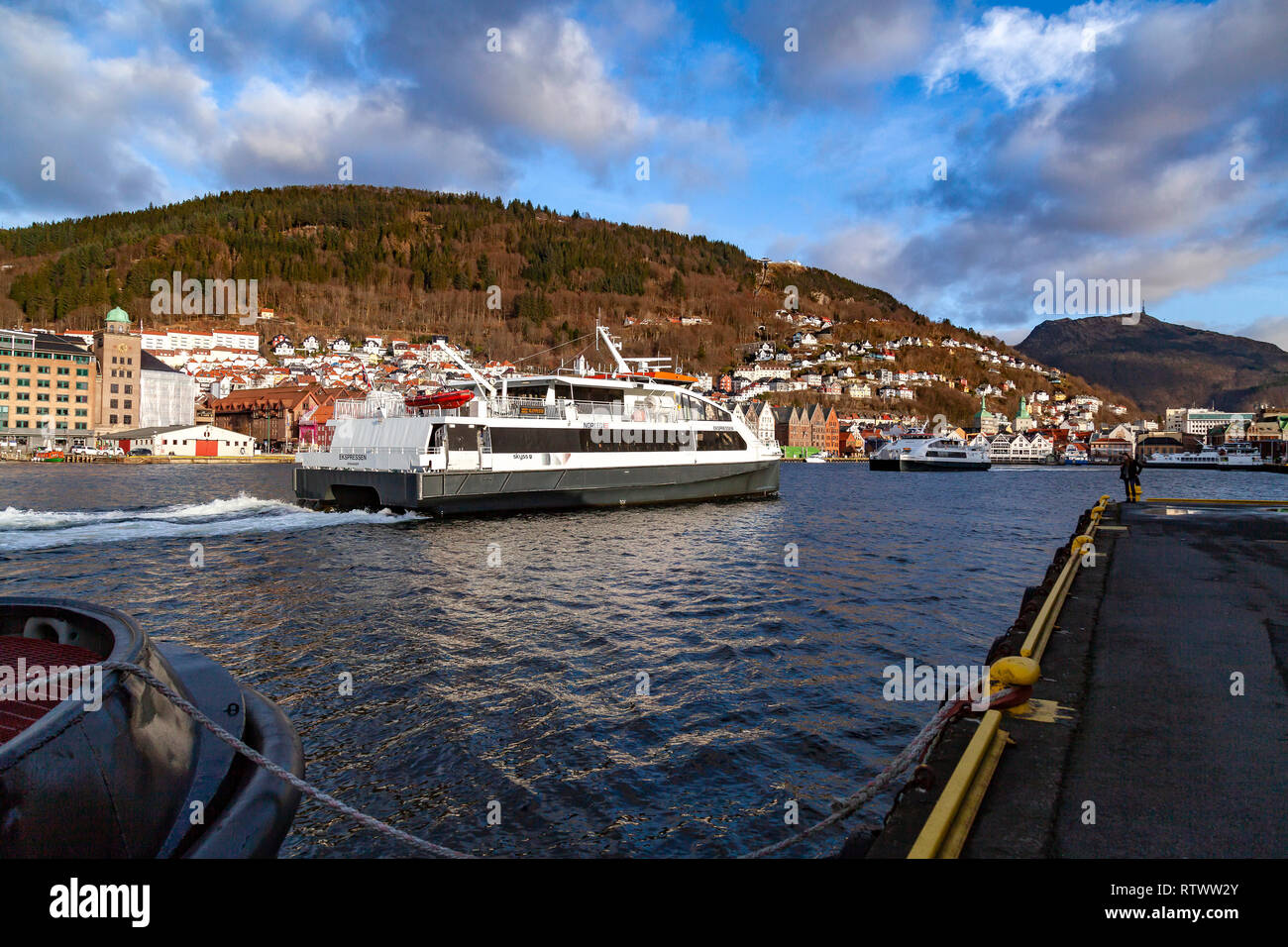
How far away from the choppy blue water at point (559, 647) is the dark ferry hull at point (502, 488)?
1770mm

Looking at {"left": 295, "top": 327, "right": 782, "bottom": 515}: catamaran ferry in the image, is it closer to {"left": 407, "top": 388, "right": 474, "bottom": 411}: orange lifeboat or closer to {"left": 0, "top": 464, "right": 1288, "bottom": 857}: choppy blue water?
{"left": 407, "top": 388, "right": 474, "bottom": 411}: orange lifeboat

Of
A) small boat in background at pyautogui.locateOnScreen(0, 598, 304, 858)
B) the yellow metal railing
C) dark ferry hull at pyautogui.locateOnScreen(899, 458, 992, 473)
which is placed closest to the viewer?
small boat in background at pyautogui.locateOnScreen(0, 598, 304, 858)

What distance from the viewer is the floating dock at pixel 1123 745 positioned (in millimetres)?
3756

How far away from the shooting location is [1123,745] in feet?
16.3

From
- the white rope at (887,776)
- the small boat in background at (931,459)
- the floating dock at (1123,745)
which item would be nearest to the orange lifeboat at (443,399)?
the floating dock at (1123,745)

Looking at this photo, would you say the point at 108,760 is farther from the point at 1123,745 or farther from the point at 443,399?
the point at 443,399

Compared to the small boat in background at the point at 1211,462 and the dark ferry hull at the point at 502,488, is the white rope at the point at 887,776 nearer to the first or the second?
the dark ferry hull at the point at 502,488

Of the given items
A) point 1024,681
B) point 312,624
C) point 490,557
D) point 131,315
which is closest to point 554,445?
point 490,557

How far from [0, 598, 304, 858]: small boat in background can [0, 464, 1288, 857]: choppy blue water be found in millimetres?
1060

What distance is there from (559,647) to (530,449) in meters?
19.5

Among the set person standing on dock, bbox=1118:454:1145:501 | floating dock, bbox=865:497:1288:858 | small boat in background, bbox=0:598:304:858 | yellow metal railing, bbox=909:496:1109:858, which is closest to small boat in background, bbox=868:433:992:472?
person standing on dock, bbox=1118:454:1145:501

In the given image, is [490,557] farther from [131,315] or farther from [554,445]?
[131,315]

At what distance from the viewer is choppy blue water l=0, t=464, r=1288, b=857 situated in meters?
6.40
